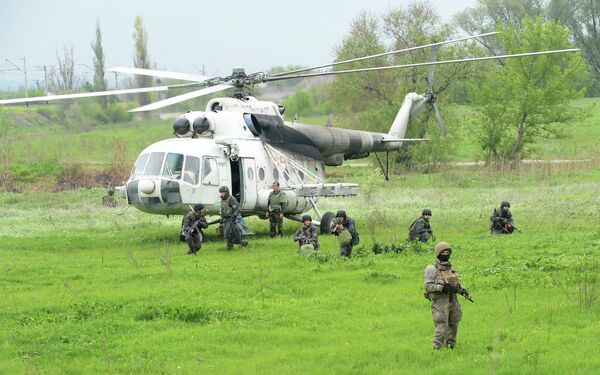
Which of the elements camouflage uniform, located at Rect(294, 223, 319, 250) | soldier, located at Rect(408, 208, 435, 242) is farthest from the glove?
soldier, located at Rect(408, 208, 435, 242)

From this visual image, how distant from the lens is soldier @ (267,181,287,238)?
25578 mm

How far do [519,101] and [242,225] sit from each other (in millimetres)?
30389

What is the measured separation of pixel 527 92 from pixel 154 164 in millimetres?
31875

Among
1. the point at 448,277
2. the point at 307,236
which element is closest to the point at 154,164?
the point at 307,236

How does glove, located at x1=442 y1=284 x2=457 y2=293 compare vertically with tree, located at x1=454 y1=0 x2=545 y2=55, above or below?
below

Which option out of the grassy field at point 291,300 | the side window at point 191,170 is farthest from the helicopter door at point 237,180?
the side window at point 191,170

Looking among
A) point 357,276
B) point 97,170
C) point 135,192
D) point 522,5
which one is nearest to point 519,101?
point 97,170

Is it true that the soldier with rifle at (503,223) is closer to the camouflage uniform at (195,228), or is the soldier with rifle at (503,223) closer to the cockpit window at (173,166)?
the camouflage uniform at (195,228)

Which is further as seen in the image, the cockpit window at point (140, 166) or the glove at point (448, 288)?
the cockpit window at point (140, 166)

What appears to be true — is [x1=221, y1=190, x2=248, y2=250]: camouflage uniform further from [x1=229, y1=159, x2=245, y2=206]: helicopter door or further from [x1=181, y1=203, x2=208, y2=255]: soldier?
[x1=229, y1=159, x2=245, y2=206]: helicopter door

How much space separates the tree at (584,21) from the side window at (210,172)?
7529cm

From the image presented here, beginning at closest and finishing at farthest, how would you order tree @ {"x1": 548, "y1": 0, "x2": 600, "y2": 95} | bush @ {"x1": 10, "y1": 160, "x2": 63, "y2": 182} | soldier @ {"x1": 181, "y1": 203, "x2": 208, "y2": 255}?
soldier @ {"x1": 181, "y1": 203, "x2": 208, "y2": 255} → bush @ {"x1": 10, "y1": 160, "x2": 63, "y2": 182} → tree @ {"x1": 548, "y1": 0, "x2": 600, "y2": 95}

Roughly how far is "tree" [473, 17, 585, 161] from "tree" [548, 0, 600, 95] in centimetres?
4246

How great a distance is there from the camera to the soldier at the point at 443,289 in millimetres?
11531
